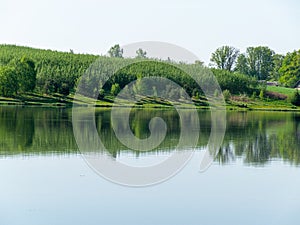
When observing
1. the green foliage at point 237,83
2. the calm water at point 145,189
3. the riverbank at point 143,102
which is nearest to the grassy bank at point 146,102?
the riverbank at point 143,102

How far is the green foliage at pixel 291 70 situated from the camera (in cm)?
10881

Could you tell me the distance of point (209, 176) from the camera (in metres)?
20.1

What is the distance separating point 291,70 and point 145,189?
96.6 metres

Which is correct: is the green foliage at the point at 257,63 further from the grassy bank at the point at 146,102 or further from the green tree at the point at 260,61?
the grassy bank at the point at 146,102

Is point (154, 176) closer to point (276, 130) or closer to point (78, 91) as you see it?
point (276, 130)

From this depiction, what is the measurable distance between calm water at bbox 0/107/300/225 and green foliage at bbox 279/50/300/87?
8353 centimetres

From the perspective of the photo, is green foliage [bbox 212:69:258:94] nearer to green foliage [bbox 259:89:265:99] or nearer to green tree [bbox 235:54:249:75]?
green foliage [bbox 259:89:265:99]

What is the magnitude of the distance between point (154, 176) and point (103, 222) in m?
6.74

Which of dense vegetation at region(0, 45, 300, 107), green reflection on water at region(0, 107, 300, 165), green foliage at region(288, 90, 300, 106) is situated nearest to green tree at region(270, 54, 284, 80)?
dense vegetation at region(0, 45, 300, 107)

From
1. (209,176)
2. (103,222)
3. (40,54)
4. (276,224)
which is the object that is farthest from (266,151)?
(40,54)

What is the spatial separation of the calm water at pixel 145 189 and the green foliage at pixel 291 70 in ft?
274

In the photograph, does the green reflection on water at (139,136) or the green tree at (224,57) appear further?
the green tree at (224,57)

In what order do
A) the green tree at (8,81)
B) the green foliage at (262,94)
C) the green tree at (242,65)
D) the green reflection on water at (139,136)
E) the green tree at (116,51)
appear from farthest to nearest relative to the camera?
the green tree at (116,51) < the green tree at (242,65) < the green foliage at (262,94) < the green tree at (8,81) < the green reflection on water at (139,136)

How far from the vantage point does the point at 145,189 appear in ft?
58.6
